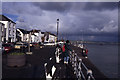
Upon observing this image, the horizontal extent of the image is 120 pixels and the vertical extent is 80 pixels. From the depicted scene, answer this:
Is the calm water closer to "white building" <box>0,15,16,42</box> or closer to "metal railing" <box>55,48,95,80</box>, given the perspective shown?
"metal railing" <box>55,48,95,80</box>

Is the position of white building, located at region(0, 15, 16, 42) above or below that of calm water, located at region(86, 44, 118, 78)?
above

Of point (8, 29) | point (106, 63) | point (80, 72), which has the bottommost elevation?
point (106, 63)

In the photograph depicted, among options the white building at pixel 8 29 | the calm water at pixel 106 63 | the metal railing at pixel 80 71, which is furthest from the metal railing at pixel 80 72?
the white building at pixel 8 29

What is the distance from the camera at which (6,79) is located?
6375 millimetres

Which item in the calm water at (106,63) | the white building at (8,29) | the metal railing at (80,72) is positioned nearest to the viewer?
the metal railing at (80,72)

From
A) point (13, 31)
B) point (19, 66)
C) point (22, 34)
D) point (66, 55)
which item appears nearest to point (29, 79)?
point (19, 66)

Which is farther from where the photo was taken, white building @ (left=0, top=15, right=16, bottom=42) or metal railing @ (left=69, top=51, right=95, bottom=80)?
white building @ (left=0, top=15, right=16, bottom=42)

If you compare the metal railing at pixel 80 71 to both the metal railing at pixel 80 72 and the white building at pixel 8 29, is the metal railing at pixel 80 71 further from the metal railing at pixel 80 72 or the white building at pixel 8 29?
the white building at pixel 8 29

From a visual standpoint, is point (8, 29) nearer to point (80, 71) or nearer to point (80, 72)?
point (80, 72)

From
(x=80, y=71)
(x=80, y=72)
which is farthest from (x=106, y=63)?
(x=80, y=71)

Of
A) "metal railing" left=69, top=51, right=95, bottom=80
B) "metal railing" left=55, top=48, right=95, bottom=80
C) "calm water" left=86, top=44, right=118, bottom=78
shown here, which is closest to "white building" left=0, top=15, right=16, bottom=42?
"calm water" left=86, top=44, right=118, bottom=78

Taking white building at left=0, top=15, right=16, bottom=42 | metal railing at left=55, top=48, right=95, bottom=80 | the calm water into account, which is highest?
white building at left=0, top=15, right=16, bottom=42

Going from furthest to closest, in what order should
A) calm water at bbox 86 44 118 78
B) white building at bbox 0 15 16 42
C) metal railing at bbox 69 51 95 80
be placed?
white building at bbox 0 15 16 42 → calm water at bbox 86 44 118 78 → metal railing at bbox 69 51 95 80

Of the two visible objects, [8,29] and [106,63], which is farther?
[8,29]
